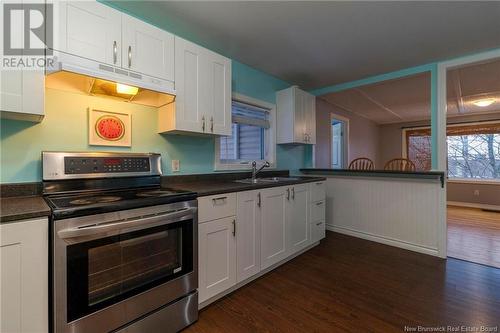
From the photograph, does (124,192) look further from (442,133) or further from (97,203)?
(442,133)

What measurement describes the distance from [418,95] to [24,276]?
519 centimetres

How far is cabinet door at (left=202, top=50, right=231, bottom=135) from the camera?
210cm

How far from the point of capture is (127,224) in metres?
1.26

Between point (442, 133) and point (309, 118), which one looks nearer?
point (442, 133)

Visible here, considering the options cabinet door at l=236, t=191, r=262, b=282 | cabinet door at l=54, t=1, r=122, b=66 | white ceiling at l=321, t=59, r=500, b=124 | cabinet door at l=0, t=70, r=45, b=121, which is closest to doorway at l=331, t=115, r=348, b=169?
white ceiling at l=321, t=59, r=500, b=124

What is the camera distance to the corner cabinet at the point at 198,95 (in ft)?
6.22

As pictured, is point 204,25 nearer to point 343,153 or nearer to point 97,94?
point 97,94

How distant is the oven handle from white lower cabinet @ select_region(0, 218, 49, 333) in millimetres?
104

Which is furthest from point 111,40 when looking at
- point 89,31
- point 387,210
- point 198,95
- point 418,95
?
point 418,95

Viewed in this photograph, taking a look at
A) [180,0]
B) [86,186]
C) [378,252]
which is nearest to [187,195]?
[86,186]

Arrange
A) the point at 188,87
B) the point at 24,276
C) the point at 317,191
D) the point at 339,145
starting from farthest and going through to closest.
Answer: the point at 339,145, the point at 317,191, the point at 188,87, the point at 24,276

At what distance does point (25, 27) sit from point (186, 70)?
0.96 metres

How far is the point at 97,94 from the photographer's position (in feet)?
5.61

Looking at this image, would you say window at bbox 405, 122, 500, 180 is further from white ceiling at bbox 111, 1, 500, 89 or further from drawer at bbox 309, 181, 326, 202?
drawer at bbox 309, 181, 326, 202
